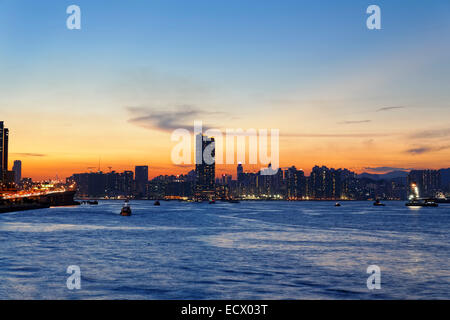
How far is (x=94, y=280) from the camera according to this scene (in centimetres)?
3148

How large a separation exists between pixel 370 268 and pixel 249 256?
42.0 ft

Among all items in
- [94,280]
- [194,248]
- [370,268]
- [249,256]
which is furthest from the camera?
[194,248]

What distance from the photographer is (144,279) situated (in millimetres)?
31984
